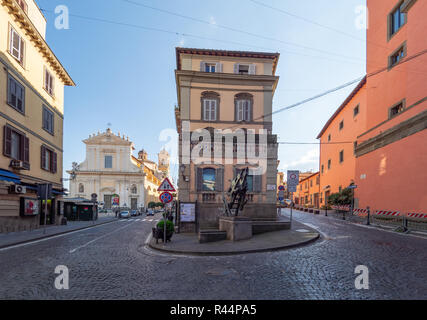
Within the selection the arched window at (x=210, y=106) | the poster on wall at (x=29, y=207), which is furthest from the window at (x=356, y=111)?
the poster on wall at (x=29, y=207)

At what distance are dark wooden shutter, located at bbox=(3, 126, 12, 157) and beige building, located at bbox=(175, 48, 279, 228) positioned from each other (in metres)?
10.5

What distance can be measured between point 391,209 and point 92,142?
5838 cm

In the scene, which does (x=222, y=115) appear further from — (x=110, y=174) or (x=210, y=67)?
(x=110, y=174)

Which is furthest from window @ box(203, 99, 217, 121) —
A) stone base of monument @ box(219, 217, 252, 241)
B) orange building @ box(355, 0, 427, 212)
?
orange building @ box(355, 0, 427, 212)

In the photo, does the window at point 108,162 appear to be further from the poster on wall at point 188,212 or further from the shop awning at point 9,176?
the poster on wall at point 188,212

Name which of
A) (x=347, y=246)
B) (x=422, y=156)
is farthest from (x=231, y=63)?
(x=347, y=246)

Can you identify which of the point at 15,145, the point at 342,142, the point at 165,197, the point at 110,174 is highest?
the point at 342,142

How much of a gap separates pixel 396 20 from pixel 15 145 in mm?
29338

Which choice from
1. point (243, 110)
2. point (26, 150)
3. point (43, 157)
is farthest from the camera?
point (243, 110)

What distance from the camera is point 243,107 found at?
61.9 feet

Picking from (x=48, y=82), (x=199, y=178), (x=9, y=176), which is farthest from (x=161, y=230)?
(x=48, y=82)

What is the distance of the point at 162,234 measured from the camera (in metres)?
10.4

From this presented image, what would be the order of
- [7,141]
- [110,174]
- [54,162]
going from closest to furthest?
[7,141] → [54,162] → [110,174]
